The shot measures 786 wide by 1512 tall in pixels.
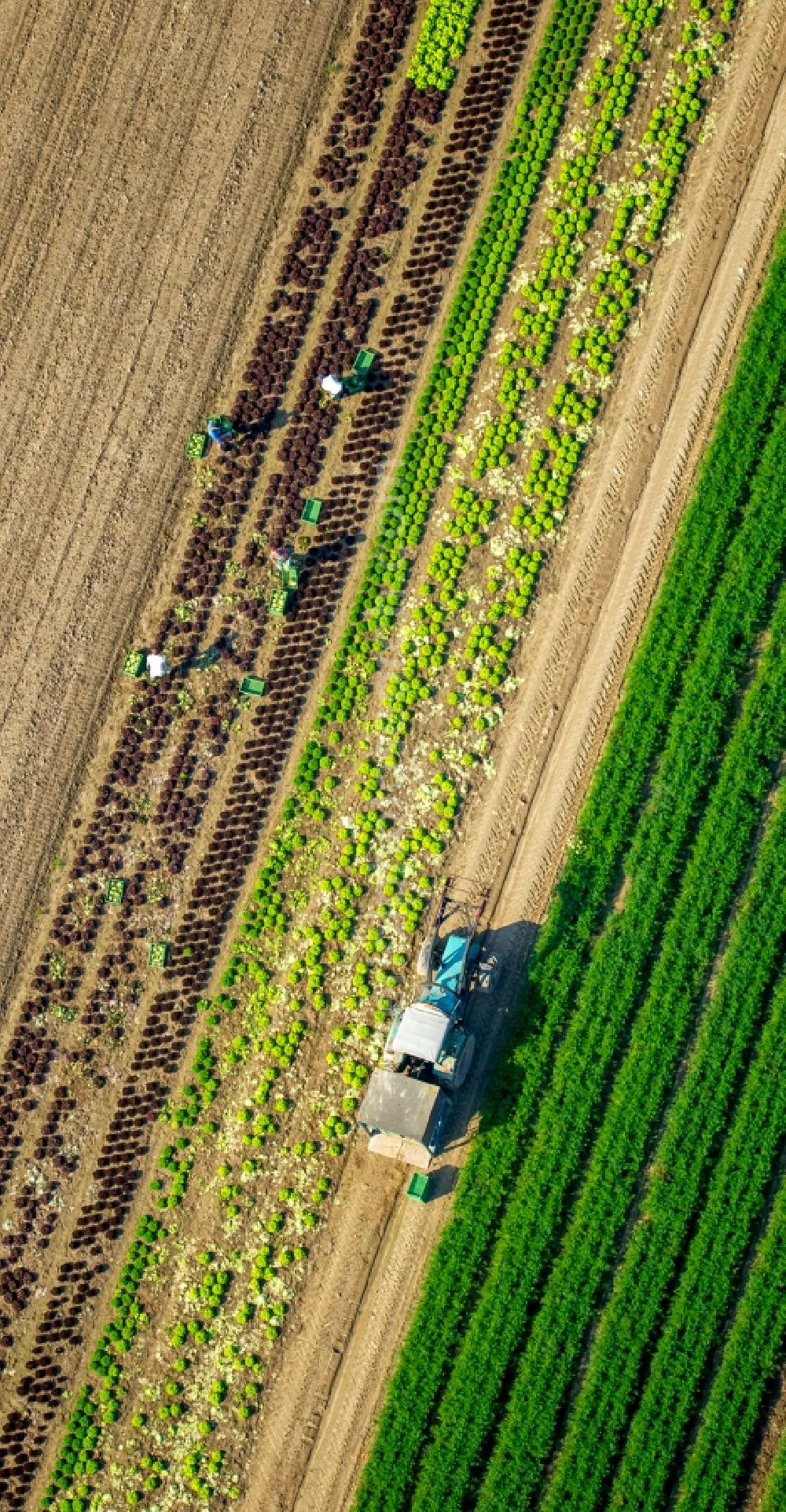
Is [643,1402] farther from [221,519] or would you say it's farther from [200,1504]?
[221,519]

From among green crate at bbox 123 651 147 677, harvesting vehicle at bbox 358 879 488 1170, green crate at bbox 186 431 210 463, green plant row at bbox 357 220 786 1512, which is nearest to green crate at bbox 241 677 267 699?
green crate at bbox 123 651 147 677

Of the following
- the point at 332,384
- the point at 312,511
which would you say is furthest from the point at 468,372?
the point at 312,511

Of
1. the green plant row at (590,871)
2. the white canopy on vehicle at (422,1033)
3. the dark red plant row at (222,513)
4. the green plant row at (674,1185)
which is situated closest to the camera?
the white canopy on vehicle at (422,1033)

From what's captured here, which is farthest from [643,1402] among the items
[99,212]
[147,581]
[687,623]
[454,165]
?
[99,212]

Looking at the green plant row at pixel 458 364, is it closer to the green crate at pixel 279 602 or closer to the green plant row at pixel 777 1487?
the green crate at pixel 279 602

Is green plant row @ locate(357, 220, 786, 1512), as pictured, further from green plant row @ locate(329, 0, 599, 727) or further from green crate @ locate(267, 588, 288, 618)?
green crate @ locate(267, 588, 288, 618)

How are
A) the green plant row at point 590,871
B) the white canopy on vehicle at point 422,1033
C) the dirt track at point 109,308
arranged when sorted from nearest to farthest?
the white canopy on vehicle at point 422,1033 → the green plant row at point 590,871 → the dirt track at point 109,308

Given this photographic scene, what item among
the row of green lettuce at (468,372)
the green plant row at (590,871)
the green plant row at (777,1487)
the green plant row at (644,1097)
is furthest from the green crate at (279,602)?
the green plant row at (777,1487)
